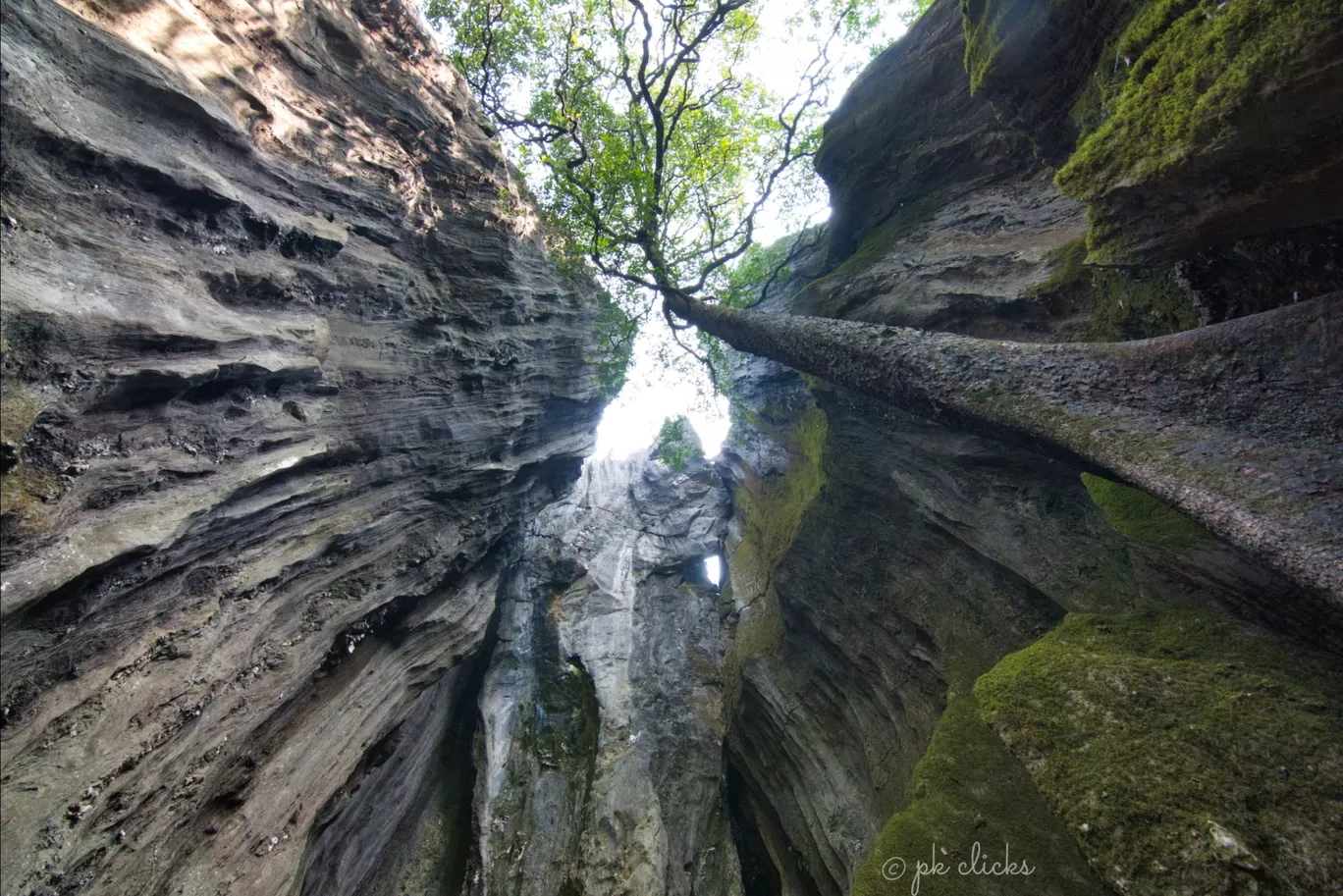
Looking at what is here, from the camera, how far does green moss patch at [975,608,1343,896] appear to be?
11.2ft

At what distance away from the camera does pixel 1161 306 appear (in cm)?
624

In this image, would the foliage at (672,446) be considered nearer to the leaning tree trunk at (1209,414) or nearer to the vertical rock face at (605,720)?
the vertical rock face at (605,720)

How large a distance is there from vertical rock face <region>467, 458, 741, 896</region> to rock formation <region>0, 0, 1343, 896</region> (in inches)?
4.7

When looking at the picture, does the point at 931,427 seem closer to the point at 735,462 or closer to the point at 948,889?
the point at 948,889

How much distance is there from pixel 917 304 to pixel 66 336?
1116cm

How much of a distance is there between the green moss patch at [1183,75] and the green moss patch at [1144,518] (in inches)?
130

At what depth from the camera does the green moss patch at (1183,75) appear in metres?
3.41

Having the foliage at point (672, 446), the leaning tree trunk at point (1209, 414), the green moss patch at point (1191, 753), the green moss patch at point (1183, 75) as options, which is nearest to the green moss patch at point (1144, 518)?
the green moss patch at point (1191, 753)

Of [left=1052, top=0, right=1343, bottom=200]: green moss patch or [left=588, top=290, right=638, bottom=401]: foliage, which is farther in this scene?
[left=588, top=290, right=638, bottom=401]: foliage

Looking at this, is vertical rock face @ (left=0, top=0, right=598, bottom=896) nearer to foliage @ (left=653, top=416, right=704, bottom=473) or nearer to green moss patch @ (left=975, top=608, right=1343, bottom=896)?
green moss patch @ (left=975, top=608, right=1343, bottom=896)

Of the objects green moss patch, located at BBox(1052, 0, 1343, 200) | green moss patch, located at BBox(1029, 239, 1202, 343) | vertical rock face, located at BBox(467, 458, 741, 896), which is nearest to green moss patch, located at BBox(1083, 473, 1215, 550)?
green moss patch, located at BBox(1029, 239, 1202, 343)

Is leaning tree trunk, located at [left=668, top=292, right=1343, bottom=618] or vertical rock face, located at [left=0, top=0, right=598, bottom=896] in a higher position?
vertical rock face, located at [left=0, top=0, right=598, bottom=896]

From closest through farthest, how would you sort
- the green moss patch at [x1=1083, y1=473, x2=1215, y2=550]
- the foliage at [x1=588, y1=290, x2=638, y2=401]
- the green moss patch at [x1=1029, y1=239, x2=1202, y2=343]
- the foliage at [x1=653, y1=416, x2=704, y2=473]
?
1. the green moss patch at [x1=1083, y1=473, x2=1215, y2=550]
2. the green moss patch at [x1=1029, y1=239, x2=1202, y2=343]
3. the foliage at [x1=588, y1=290, x2=638, y2=401]
4. the foliage at [x1=653, y1=416, x2=704, y2=473]

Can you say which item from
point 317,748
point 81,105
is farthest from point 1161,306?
point 317,748
